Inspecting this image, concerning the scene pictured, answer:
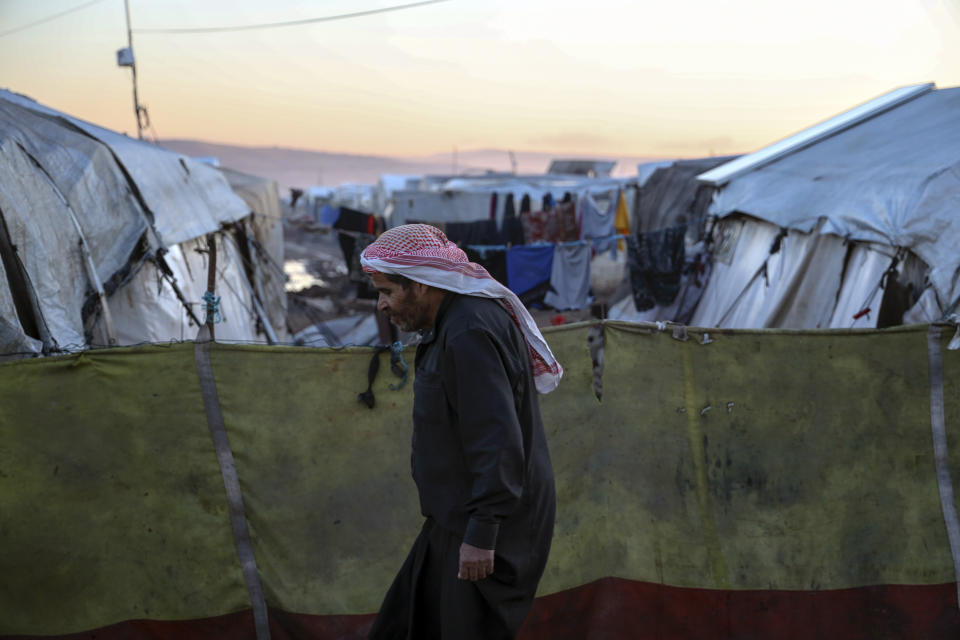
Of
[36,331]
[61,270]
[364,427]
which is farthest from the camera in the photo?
[61,270]

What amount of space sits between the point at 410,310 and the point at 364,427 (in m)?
1.26

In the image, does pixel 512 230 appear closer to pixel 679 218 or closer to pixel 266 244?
pixel 679 218

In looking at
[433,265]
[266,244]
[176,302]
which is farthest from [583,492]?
[266,244]

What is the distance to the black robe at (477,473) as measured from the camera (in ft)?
6.15

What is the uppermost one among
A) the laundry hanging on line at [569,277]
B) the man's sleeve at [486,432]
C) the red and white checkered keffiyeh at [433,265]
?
the red and white checkered keffiyeh at [433,265]

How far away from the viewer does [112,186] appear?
543cm

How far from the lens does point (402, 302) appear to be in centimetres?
211

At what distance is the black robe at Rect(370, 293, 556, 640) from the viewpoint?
1.87 metres

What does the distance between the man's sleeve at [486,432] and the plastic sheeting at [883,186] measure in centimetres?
453

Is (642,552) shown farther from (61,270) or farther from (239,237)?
(239,237)

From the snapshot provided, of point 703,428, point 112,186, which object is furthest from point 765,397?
point 112,186

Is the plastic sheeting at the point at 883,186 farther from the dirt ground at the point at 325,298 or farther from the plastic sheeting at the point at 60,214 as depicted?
the plastic sheeting at the point at 60,214

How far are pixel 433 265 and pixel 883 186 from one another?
583 cm

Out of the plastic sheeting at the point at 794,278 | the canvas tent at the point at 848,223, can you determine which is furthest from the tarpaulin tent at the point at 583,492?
the plastic sheeting at the point at 794,278
